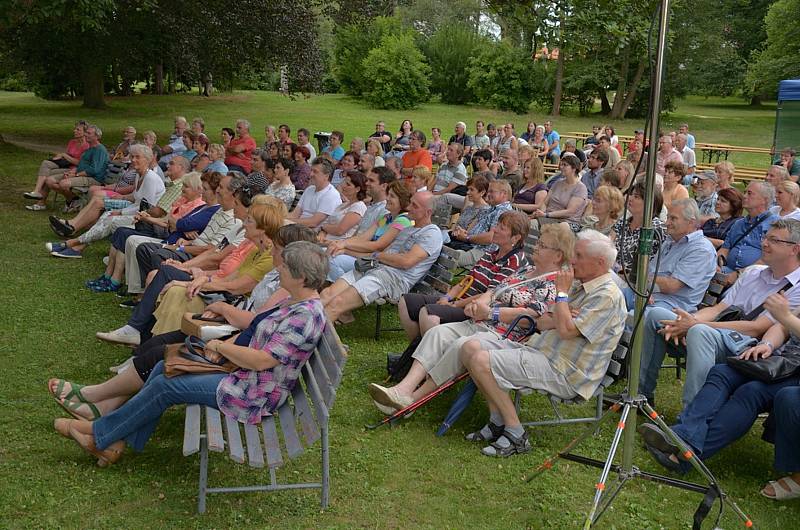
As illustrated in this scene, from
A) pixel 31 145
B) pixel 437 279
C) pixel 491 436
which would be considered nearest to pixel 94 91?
pixel 31 145

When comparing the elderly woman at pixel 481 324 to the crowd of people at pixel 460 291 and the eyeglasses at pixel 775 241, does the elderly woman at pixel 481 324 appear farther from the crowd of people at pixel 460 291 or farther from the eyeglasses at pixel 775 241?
the eyeglasses at pixel 775 241

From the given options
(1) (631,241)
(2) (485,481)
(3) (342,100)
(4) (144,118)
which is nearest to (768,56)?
(3) (342,100)

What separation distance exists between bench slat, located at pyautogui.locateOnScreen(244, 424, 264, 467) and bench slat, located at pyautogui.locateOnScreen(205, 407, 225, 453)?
12cm

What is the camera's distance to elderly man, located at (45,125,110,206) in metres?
11.4

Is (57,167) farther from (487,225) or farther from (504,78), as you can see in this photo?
(504,78)

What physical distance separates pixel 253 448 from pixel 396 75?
1486 inches

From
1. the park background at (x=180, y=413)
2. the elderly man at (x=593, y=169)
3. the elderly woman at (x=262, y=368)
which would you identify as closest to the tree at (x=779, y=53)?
the park background at (x=180, y=413)

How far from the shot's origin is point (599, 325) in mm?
4273

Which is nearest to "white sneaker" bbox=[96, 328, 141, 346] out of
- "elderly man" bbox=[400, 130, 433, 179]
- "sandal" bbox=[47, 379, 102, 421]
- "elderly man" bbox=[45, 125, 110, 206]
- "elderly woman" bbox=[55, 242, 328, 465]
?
"sandal" bbox=[47, 379, 102, 421]

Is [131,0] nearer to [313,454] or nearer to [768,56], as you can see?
[313,454]

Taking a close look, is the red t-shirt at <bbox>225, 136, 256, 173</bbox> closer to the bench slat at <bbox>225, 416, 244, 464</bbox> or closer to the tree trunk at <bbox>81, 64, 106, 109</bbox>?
the bench slat at <bbox>225, 416, 244, 464</bbox>

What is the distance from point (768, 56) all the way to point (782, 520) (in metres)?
42.3

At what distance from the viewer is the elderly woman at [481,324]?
15.7ft

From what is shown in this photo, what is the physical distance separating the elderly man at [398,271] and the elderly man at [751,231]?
2482 millimetres
